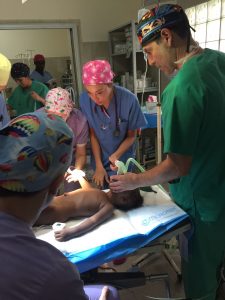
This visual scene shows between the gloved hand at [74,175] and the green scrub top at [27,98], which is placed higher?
the green scrub top at [27,98]

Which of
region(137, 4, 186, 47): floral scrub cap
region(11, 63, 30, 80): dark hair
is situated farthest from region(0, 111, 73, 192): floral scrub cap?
region(11, 63, 30, 80): dark hair

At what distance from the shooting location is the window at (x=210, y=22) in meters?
2.54

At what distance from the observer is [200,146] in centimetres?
117

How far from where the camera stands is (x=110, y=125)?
1.99 meters

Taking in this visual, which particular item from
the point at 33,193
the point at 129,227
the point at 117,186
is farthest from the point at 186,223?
the point at 33,193

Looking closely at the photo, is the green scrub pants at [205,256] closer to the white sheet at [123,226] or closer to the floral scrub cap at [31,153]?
the white sheet at [123,226]

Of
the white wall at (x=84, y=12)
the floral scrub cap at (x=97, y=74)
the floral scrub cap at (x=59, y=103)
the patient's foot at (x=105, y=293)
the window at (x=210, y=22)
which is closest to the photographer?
the patient's foot at (x=105, y=293)

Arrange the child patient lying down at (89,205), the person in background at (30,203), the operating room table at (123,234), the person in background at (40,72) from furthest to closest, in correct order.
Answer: the person in background at (40,72), the child patient lying down at (89,205), the operating room table at (123,234), the person in background at (30,203)

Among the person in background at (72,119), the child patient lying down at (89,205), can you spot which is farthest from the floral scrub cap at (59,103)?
the child patient lying down at (89,205)

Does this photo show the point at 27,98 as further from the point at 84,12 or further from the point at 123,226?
the point at 123,226

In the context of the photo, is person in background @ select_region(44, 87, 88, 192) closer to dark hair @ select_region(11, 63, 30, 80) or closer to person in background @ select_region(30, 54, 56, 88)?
dark hair @ select_region(11, 63, 30, 80)

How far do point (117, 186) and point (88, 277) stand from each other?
1.43 ft

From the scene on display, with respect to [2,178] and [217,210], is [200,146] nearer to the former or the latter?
[217,210]

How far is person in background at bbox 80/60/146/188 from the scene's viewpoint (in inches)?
77.5
